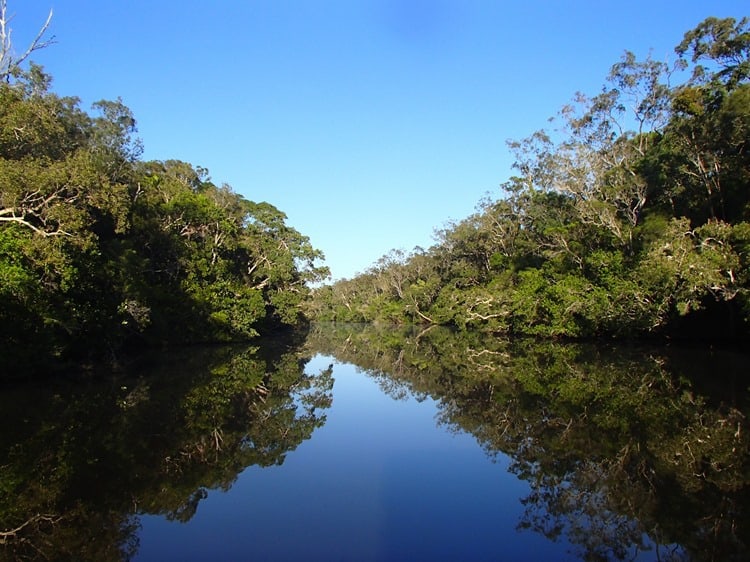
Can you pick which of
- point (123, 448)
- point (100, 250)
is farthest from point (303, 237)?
point (123, 448)

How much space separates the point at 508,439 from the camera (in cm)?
884

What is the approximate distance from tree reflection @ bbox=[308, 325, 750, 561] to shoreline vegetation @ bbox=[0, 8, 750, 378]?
5.88 m

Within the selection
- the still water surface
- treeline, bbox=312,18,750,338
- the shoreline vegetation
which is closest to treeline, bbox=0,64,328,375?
the shoreline vegetation

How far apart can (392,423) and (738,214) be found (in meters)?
18.4

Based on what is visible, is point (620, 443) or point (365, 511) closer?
point (365, 511)

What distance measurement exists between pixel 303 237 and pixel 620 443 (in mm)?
34477

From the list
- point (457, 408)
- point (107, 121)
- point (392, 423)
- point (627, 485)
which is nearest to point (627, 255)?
point (457, 408)

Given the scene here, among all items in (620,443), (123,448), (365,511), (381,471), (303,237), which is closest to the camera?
(365,511)

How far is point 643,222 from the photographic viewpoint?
25953 millimetres

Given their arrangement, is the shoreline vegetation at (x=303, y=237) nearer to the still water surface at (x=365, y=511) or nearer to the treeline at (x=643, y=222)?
the treeline at (x=643, y=222)

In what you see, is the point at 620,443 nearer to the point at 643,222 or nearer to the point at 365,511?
the point at 365,511

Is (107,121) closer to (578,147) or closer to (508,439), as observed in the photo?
(578,147)

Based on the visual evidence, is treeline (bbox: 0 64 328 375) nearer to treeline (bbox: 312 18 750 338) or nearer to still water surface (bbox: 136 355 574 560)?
still water surface (bbox: 136 355 574 560)

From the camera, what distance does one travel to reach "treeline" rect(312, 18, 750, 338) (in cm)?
1820
